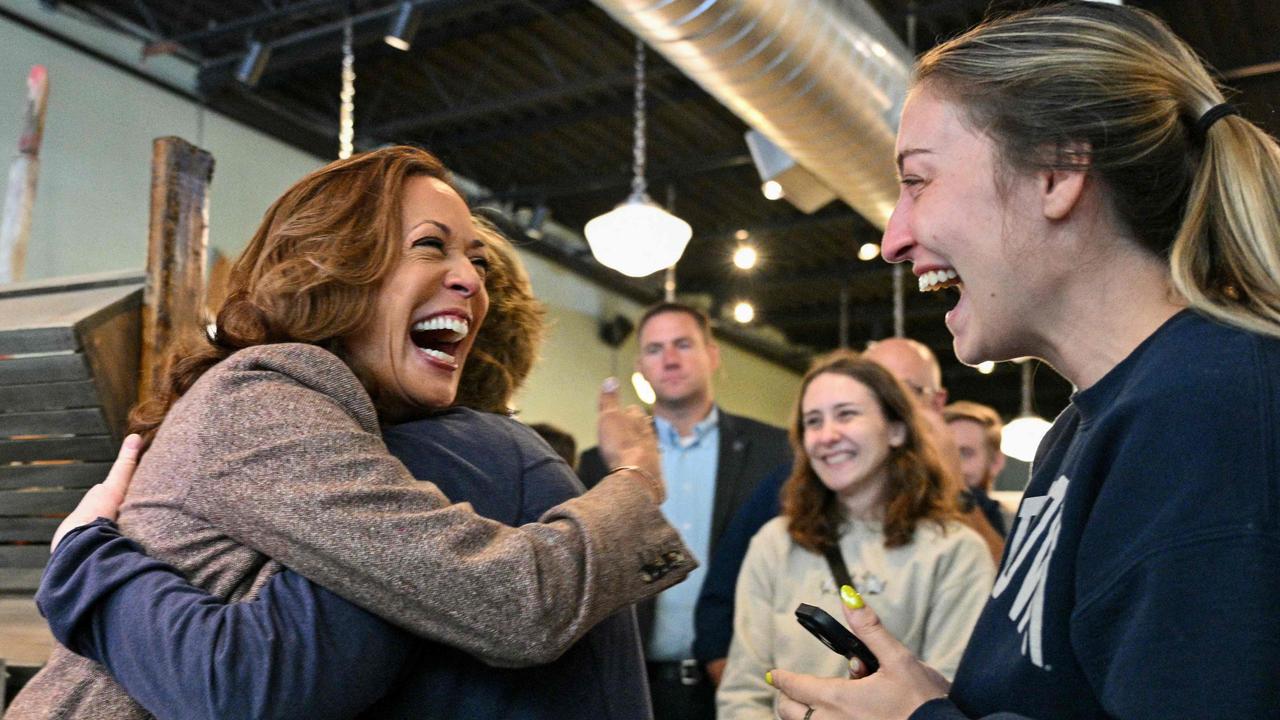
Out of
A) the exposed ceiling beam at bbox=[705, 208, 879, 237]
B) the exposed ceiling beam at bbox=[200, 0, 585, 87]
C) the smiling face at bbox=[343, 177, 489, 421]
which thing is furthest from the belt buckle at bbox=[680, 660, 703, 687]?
the exposed ceiling beam at bbox=[705, 208, 879, 237]

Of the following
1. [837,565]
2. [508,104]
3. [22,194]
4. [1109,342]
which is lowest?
[837,565]

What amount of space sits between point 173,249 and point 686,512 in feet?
6.56

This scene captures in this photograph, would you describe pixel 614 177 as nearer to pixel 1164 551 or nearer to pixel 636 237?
pixel 636 237

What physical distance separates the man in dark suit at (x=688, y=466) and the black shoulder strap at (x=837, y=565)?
53 cm

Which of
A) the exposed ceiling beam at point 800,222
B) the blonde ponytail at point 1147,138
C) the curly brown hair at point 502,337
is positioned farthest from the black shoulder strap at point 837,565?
the exposed ceiling beam at point 800,222

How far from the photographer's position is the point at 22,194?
3.17 metres

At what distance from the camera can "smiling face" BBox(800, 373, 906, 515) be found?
2777 millimetres

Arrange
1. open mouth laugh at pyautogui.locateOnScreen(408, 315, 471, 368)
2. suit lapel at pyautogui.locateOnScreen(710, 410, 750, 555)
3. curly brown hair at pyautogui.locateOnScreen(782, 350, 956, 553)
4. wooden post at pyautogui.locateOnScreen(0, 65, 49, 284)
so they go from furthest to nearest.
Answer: suit lapel at pyautogui.locateOnScreen(710, 410, 750, 555), wooden post at pyautogui.locateOnScreen(0, 65, 49, 284), curly brown hair at pyautogui.locateOnScreen(782, 350, 956, 553), open mouth laugh at pyautogui.locateOnScreen(408, 315, 471, 368)

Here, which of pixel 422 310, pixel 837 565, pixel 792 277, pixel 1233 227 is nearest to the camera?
pixel 1233 227

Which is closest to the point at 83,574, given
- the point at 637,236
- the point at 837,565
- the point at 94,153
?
the point at 837,565

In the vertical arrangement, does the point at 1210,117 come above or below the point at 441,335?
above

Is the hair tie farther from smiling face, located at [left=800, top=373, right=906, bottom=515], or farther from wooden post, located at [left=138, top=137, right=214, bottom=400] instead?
smiling face, located at [left=800, top=373, right=906, bottom=515]

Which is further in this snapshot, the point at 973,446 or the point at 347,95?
the point at 347,95

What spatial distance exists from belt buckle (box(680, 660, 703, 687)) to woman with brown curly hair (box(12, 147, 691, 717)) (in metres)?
1.87
